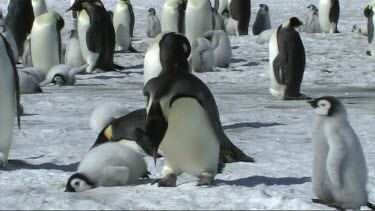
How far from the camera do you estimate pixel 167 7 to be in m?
17.9

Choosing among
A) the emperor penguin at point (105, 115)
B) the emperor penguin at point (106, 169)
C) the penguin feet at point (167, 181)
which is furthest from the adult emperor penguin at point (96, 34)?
the penguin feet at point (167, 181)

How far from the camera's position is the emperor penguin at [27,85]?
1107 cm

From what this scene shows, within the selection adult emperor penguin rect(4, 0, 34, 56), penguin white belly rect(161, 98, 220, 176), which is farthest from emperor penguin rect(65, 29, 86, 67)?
penguin white belly rect(161, 98, 220, 176)

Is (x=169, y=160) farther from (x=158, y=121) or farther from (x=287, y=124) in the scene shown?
(x=287, y=124)

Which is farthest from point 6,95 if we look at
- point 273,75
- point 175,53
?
point 273,75

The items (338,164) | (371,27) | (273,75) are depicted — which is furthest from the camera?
(371,27)

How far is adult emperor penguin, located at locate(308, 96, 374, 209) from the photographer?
4551mm

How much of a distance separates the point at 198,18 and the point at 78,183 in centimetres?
1188

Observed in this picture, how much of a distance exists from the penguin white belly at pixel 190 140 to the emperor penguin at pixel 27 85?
241 inches

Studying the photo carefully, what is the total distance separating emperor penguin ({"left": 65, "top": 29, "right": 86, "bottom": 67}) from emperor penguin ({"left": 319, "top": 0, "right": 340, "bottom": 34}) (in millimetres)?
7344

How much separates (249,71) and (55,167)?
818cm

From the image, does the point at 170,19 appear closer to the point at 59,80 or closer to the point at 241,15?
the point at 241,15

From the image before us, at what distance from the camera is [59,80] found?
483 inches

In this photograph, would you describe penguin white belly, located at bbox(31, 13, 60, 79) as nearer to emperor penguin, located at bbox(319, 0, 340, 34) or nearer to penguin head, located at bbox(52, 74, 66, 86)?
penguin head, located at bbox(52, 74, 66, 86)
